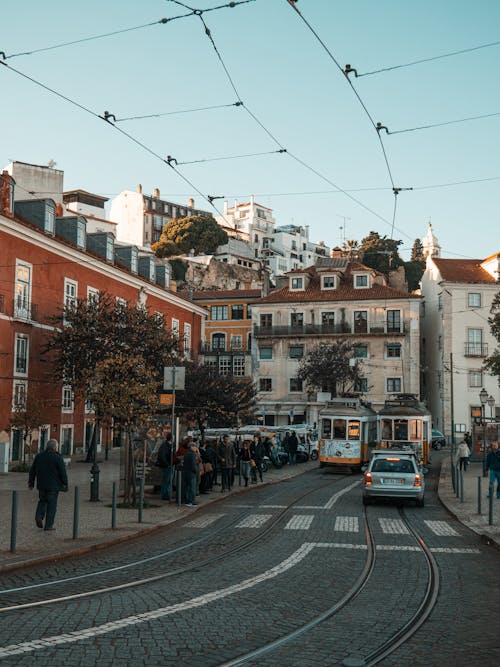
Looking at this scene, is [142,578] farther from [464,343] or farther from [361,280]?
[361,280]

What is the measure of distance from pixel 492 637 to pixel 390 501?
1486cm

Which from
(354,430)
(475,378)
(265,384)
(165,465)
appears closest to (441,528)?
(165,465)

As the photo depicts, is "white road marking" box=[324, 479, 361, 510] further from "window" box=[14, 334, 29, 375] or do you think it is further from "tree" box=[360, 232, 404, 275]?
"tree" box=[360, 232, 404, 275]

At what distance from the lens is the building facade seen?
6228 cm

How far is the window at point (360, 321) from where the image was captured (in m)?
63.3

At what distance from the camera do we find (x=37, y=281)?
35906 mm

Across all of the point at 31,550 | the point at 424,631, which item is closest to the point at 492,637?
the point at 424,631

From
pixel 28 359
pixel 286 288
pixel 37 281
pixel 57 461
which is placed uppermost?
pixel 286 288

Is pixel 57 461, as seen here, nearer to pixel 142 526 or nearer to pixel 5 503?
pixel 142 526

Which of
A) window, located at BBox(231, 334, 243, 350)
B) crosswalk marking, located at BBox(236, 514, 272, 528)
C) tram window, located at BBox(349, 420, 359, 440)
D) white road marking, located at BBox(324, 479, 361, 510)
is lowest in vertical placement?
white road marking, located at BBox(324, 479, 361, 510)

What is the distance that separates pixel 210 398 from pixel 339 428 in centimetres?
614

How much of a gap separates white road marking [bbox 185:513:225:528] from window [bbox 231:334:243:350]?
50.6 metres

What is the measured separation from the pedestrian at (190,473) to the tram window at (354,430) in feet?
49.7

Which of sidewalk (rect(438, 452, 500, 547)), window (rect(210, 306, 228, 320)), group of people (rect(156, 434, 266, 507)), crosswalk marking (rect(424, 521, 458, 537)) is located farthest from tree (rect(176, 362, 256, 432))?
window (rect(210, 306, 228, 320))
